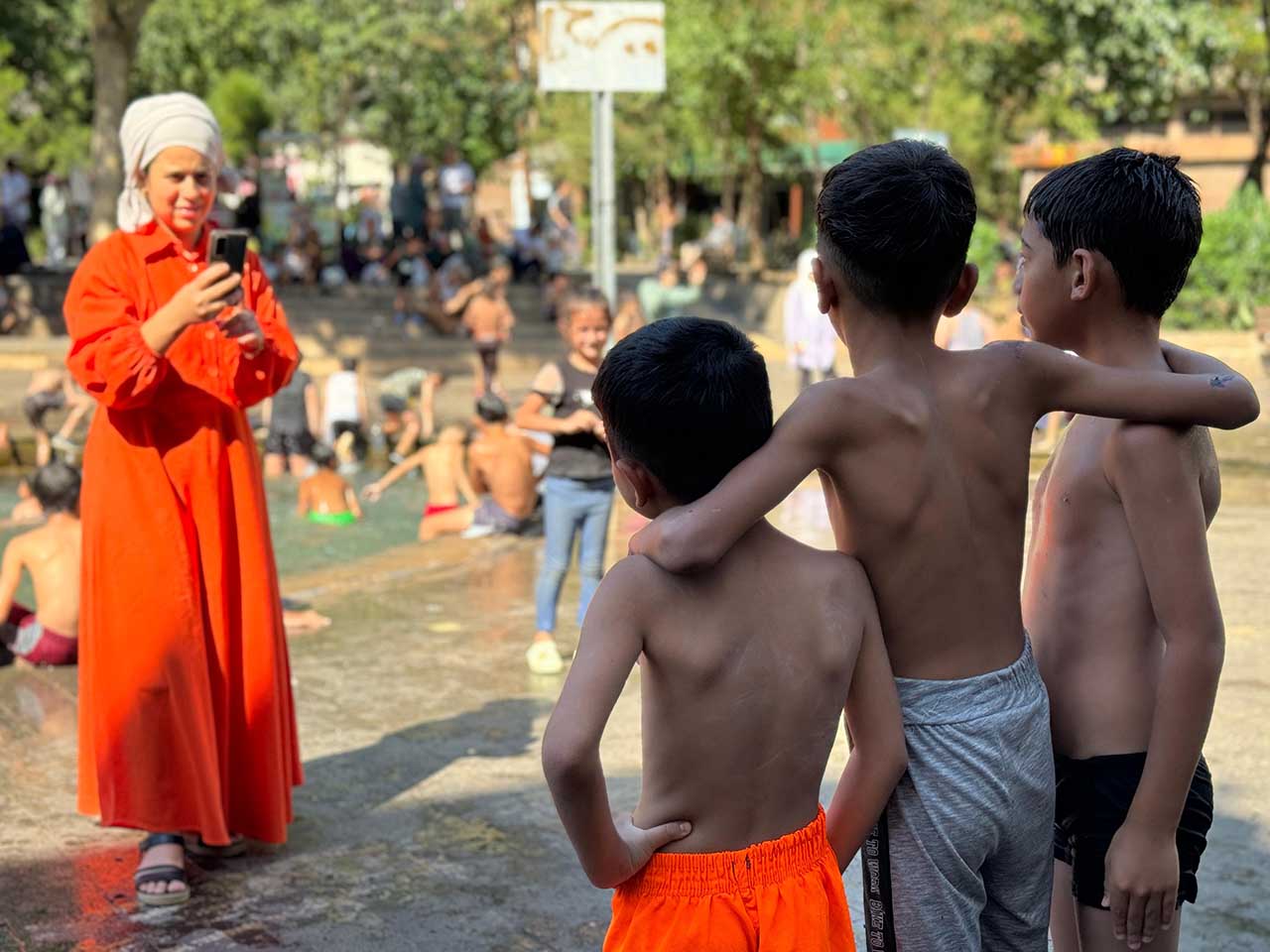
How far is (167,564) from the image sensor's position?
4.16 metres

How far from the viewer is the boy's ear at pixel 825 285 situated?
2367 mm

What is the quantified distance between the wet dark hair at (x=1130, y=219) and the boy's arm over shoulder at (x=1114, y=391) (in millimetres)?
151

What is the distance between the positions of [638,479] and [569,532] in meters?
4.19

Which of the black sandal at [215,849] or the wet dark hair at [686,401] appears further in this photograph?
the black sandal at [215,849]

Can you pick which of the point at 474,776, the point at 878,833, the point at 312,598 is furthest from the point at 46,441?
the point at 878,833

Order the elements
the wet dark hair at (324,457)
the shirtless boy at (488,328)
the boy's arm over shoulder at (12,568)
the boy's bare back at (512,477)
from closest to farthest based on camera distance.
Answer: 1. the boy's arm over shoulder at (12,568)
2. the boy's bare back at (512,477)
3. the wet dark hair at (324,457)
4. the shirtless boy at (488,328)

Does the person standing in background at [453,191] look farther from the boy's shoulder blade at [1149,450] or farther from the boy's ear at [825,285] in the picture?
the boy's shoulder blade at [1149,450]

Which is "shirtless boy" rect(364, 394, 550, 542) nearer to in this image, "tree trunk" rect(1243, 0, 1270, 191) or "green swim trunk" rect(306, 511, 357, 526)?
"green swim trunk" rect(306, 511, 357, 526)

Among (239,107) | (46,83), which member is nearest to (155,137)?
(46,83)

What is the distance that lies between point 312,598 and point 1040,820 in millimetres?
5544

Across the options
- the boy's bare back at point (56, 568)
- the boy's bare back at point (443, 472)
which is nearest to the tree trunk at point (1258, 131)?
the boy's bare back at point (443, 472)

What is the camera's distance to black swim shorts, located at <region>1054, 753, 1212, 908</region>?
247cm

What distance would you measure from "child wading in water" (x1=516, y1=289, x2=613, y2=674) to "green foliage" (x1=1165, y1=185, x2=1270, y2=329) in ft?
41.7

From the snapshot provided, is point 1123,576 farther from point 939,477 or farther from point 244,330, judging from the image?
point 244,330
